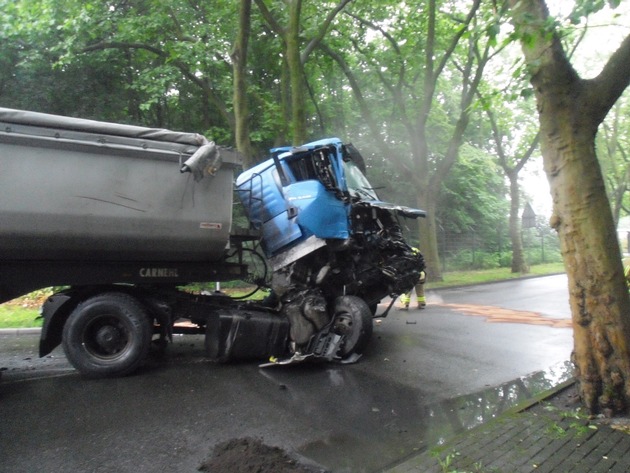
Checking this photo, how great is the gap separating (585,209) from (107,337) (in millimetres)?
5148

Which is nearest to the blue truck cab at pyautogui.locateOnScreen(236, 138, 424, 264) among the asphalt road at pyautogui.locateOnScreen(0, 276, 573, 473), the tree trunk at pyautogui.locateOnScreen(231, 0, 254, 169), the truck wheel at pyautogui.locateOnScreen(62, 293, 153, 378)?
the asphalt road at pyautogui.locateOnScreen(0, 276, 573, 473)

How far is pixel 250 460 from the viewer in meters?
3.84

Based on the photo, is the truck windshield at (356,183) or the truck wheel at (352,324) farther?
the truck windshield at (356,183)

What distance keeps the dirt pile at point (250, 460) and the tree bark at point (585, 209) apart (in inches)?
104

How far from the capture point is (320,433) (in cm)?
455

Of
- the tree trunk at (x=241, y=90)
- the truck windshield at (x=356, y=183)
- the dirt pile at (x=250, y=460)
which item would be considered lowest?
the dirt pile at (x=250, y=460)

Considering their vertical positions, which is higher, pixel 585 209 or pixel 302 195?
pixel 302 195

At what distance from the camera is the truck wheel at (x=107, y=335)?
583cm

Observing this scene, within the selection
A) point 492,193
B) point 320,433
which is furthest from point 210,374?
point 492,193

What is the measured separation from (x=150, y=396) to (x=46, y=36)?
12.2 meters

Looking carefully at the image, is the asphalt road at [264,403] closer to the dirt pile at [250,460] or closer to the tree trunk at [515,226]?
the dirt pile at [250,460]

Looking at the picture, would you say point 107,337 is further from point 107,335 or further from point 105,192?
point 105,192

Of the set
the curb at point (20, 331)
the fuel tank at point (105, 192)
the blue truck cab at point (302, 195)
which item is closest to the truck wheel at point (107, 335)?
the fuel tank at point (105, 192)

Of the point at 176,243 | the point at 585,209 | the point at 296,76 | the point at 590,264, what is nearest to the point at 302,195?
the point at 176,243
